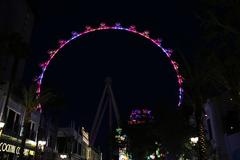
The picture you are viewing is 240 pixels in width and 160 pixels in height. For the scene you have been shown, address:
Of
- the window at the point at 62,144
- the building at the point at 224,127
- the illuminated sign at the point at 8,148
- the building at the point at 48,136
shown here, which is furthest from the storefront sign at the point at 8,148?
the window at the point at 62,144

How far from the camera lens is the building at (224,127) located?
3400 cm

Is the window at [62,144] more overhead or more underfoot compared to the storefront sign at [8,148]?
more overhead

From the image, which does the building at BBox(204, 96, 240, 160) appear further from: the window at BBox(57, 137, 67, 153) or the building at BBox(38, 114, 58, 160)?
the window at BBox(57, 137, 67, 153)

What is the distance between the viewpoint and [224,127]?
3662 cm

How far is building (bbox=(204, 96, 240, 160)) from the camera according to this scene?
34000 mm

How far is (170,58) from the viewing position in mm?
53125

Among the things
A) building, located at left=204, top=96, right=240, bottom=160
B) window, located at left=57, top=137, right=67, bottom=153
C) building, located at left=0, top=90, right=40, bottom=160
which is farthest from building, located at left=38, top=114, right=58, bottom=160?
building, located at left=204, top=96, right=240, bottom=160

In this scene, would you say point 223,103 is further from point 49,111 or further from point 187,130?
point 49,111

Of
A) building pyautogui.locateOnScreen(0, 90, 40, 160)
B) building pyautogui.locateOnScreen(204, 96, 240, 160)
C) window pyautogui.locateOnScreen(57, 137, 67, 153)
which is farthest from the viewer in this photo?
window pyautogui.locateOnScreen(57, 137, 67, 153)

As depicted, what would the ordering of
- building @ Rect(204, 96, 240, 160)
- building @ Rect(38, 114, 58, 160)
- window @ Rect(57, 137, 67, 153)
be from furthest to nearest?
window @ Rect(57, 137, 67, 153)
building @ Rect(38, 114, 58, 160)
building @ Rect(204, 96, 240, 160)

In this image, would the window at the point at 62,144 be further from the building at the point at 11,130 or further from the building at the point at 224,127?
the building at the point at 224,127

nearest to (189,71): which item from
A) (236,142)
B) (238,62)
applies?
(238,62)

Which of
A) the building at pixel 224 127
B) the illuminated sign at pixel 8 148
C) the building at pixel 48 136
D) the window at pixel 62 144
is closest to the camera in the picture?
the illuminated sign at pixel 8 148

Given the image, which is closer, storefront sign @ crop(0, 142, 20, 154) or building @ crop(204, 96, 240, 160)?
storefront sign @ crop(0, 142, 20, 154)
